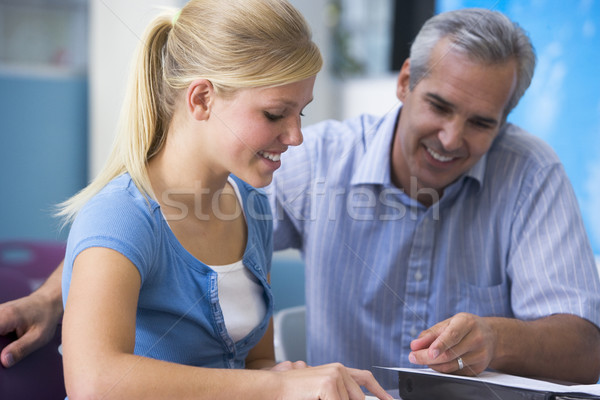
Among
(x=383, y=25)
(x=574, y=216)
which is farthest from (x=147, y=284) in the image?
(x=383, y=25)

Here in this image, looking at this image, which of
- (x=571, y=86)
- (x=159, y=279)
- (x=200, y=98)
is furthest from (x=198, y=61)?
(x=571, y=86)

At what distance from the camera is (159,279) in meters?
0.85

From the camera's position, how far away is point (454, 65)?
1.22m

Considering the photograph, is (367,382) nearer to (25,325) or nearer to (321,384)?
(321,384)

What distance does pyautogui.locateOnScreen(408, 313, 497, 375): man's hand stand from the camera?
858mm

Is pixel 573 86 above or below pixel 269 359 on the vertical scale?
above

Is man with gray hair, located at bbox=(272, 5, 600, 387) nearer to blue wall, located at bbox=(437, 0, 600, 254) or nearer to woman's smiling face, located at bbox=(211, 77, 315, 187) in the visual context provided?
woman's smiling face, located at bbox=(211, 77, 315, 187)

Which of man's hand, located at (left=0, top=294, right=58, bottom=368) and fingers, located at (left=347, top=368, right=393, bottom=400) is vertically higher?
fingers, located at (left=347, top=368, right=393, bottom=400)

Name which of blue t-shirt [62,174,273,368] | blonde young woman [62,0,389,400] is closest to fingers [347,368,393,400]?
blonde young woman [62,0,389,400]

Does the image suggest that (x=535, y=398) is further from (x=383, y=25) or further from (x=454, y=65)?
(x=383, y=25)

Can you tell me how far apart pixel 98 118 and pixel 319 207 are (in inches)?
75.0

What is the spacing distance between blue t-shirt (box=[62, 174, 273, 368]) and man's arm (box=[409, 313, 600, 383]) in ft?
0.90

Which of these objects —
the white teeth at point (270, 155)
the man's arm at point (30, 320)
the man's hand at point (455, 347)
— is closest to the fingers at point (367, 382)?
the man's hand at point (455, 347)

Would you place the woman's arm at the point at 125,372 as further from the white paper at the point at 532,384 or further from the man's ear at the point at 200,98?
the man's ear at the point at 200,98
